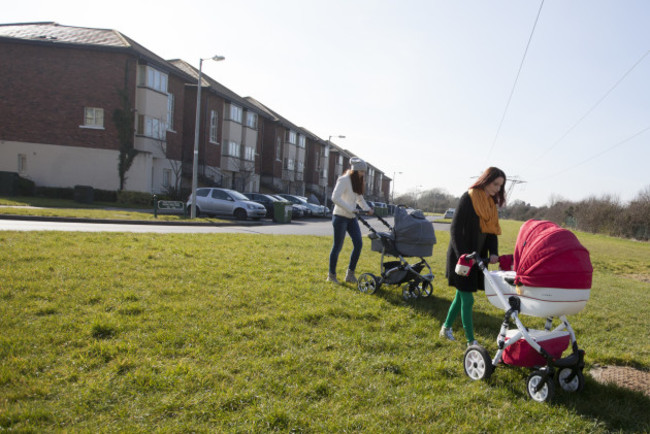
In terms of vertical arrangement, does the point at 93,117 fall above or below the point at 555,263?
above

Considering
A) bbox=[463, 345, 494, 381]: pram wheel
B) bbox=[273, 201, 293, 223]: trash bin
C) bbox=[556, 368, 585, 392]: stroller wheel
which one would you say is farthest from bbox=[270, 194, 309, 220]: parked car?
bbox=[556, 368, 585, 392]: stroller wheel

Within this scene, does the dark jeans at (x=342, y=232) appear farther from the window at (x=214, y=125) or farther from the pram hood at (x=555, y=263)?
the window at (x=214, y=125)

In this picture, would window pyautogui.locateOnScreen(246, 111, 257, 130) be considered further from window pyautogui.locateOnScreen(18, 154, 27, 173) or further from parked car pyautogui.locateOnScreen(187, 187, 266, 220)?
parked car pyautogui.locateOnScreen(187, 187, 266, 220)

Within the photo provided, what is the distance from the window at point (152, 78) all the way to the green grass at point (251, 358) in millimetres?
23117

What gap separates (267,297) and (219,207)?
16792mm

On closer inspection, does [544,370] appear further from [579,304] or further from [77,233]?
[77,233]

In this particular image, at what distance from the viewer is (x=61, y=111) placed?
84.1 feet

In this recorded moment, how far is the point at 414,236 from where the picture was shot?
232 inches

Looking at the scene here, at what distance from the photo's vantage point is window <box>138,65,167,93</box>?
26672mm

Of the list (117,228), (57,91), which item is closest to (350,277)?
(117,228)

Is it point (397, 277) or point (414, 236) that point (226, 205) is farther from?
point (414, 236)

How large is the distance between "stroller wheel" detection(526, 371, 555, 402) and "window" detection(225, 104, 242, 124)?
Answer: 3698 centimetres

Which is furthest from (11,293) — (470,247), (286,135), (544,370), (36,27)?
(286,135)

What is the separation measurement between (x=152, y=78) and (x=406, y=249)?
2612cm
